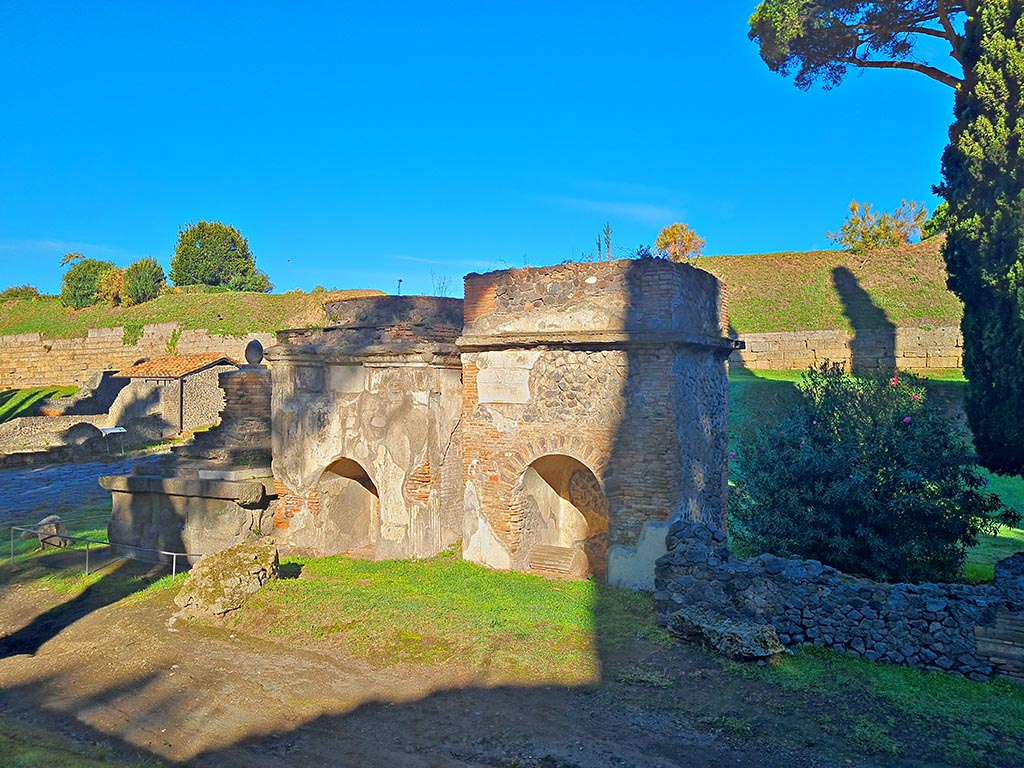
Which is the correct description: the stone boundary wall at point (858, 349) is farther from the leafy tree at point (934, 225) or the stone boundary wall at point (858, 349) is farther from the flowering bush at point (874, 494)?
the flowering bush at point (874, 494)

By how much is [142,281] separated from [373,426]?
50.5m

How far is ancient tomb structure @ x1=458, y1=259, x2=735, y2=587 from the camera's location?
971cm

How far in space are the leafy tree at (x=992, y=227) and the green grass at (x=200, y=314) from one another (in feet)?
125

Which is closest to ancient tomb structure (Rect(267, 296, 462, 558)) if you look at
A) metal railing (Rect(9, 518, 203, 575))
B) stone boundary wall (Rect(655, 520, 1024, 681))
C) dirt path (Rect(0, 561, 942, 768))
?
metal railing (Rect(9, 518, 203, 575))

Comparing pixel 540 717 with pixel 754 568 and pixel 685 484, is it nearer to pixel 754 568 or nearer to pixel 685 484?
pixel 754 568

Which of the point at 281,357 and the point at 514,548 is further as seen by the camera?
the point at 281,357

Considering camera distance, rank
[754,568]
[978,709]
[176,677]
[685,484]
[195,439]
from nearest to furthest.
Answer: [978,709], [176,677], [754,568], [685,484], [195,439]

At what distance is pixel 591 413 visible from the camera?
1008 centimetres

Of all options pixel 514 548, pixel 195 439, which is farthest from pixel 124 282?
pixel 514 548

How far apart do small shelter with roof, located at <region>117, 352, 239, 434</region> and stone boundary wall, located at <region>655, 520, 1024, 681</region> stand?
94.1 feet

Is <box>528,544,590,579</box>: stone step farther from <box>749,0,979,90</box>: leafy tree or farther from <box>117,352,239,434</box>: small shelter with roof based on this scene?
<box>117,352,239,434</box>: small shelter with roof

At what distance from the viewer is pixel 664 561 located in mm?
9102

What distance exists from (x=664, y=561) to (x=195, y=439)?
358 inches

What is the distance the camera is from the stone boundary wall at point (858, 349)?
28750 millimetres
